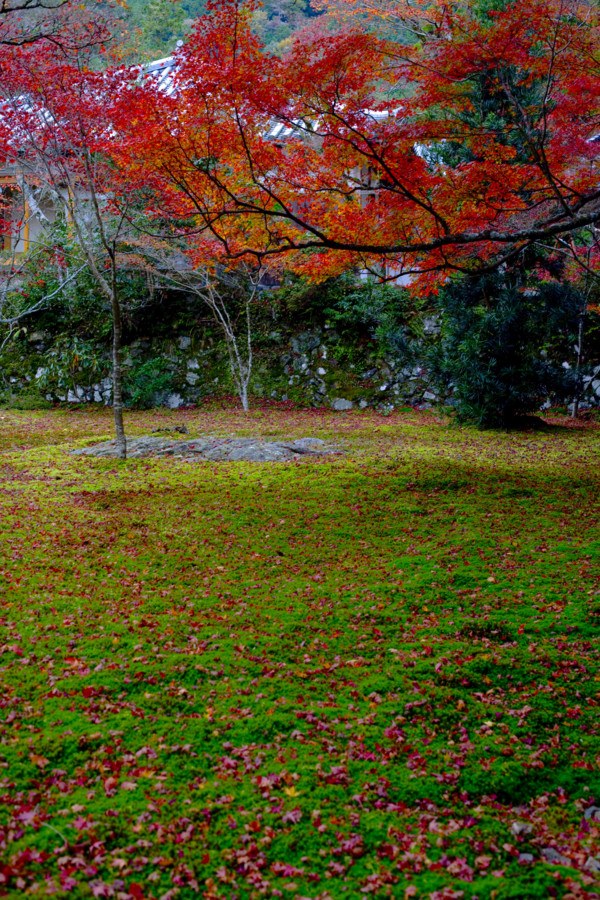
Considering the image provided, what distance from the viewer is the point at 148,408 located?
68.3 ft

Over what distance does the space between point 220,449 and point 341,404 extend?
28.7 ft

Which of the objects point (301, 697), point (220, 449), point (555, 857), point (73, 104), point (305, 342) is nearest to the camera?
point (555, 857)

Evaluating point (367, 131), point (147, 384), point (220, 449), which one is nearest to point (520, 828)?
point (367, 131)

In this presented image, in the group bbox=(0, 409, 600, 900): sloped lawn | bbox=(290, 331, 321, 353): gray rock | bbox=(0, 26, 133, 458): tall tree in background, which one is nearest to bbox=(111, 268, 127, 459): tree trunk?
bbox=(0, 26, 133, 458): tall tree in background

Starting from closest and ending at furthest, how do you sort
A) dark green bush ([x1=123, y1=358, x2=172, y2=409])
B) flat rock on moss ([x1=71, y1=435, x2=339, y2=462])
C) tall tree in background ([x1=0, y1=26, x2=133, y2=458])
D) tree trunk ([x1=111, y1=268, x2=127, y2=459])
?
tall tree in background ([x1=0, y1=26, x2=133, y2=458]), tree trunk ([x1=111, y1=268, x2=127, y2=459]), flat rock on moss ([x1=71, y1=435, x2=339, y2=462]), dark green bush ([x1=123, y1=358, x2=172, y2=409])

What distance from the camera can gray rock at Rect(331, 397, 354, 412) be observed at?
20.0 m

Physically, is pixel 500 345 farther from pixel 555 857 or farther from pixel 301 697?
pixel 555 857

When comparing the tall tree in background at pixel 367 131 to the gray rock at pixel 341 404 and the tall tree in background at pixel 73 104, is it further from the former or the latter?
the gray rock at pixel 341 404

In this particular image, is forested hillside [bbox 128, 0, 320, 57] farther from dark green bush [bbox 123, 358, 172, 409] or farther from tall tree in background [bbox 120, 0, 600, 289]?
tall tree in background [bbox 120, 0, 600, 289]

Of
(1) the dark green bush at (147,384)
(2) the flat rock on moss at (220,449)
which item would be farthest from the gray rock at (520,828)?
(1) the dark green bush at (147,384)

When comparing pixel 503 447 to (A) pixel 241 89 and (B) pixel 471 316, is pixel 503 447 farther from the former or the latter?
(A) pixel 241 89

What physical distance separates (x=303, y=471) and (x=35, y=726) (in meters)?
6.72

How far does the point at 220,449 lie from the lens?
12.0 metres

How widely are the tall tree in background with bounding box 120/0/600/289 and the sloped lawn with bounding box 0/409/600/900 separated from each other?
378 centimetres
